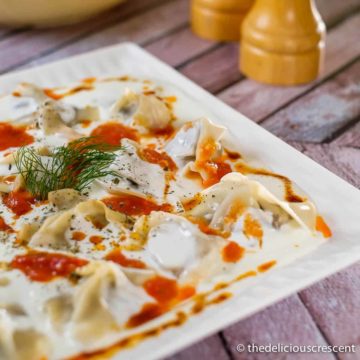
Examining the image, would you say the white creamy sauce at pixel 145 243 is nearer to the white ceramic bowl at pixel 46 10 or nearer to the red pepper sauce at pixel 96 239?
the red pepper sauce at pixel 96 239

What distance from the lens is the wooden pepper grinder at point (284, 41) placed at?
2.72m

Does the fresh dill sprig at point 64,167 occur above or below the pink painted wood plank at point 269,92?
above

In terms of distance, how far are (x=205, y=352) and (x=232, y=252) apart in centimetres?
28

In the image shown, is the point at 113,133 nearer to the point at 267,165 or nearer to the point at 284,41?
the point at 267,165

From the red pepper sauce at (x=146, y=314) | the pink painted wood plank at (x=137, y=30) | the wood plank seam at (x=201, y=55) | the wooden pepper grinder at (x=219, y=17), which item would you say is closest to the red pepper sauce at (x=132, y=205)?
the red pepper sauce at (x=146, y=314)

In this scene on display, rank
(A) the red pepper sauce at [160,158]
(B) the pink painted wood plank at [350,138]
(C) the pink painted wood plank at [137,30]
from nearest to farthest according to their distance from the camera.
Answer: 1. (A) the red pepper sauce at [160,158]
2. (B) the pink painted wood plank at [350,138]
3. (C) the pink painted wood plank at [137,30]

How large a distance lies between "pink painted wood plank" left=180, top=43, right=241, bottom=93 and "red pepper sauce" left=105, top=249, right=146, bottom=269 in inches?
48.7

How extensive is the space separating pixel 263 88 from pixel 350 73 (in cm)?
41

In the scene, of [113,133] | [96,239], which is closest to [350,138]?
[113,133]

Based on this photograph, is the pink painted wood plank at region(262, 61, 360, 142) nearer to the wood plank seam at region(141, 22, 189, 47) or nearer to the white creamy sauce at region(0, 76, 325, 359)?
the white creamy sauce at region(0, 76, 325, 359)

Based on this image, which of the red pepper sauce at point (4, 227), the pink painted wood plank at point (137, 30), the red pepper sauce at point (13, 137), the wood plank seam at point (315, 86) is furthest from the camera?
the pink painted wood plank at point (137, 30)

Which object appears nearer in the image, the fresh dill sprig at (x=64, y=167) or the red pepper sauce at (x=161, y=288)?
the red pepper sauce at (x=161, y=288)

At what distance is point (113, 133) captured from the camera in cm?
238

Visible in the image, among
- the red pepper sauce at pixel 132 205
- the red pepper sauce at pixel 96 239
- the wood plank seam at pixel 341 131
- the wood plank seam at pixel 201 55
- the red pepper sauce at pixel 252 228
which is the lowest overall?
the wood plank seam at pixel 201 55
